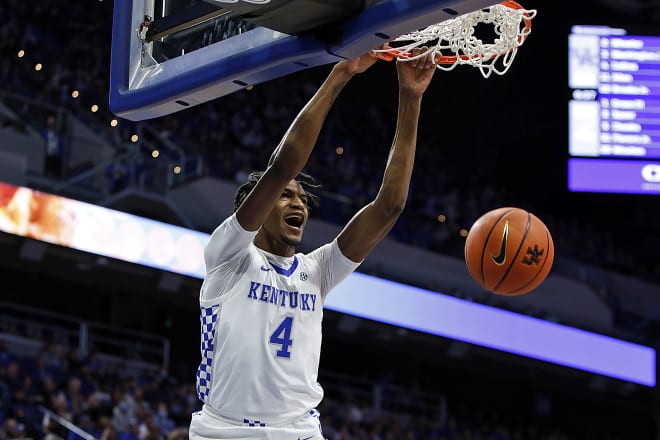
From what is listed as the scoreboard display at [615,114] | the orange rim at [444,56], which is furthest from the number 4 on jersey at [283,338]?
the scoreboard display at [615,114]

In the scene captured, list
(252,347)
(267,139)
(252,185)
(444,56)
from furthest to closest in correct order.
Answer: (267,139), (252,185), (444,56), (252,347)

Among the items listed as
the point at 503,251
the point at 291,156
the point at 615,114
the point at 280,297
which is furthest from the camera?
the point at 615,114

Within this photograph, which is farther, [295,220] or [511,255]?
[511,255]

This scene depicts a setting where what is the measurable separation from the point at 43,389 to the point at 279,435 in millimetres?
7766

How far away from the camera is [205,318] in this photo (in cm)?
392

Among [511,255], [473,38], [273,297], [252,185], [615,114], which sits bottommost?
[273,297]

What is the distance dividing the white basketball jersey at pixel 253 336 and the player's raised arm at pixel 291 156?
8 centimetres

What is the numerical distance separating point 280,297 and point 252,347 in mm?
224

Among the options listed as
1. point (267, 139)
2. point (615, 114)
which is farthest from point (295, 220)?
point (267, 139)

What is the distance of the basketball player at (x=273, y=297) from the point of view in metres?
3.73

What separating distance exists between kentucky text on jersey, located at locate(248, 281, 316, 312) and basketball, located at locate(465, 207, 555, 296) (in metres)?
1.45

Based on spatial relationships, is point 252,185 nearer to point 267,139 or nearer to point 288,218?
point 288,218

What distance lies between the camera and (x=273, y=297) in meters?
3.89

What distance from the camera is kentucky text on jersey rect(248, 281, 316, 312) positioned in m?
3.88
